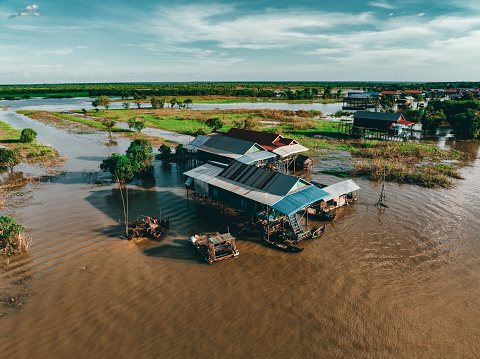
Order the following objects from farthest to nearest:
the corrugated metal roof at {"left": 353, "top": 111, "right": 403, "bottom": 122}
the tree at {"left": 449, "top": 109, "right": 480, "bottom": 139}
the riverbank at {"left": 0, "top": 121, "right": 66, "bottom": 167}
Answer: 1. the tree at {"left": 449, "top": 109, "right": 480, "bottom": 139}
2. the corrugated metal roof at {"left": 353, "top": 111, "right": 403, "bottom": 122}
3. the riverbank at {"left": 0, "top": 121, "right": 66, "bottom": 167}

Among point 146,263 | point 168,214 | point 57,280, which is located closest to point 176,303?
point 146,263

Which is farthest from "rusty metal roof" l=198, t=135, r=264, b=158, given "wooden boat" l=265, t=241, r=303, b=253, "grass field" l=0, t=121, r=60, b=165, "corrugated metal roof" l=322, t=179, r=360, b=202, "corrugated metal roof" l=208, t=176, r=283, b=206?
"grass field" l=0, t=121, r=60, b=165

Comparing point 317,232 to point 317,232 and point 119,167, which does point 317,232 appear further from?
point 119,167

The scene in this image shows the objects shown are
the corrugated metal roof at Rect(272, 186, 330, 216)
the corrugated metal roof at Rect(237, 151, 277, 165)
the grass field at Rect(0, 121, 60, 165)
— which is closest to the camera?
the corrugated metal roof at Rect(272, 186, 330, 216)

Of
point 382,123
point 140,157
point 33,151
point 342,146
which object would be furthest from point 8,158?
point 382,123

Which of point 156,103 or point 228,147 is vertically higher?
point 156,103

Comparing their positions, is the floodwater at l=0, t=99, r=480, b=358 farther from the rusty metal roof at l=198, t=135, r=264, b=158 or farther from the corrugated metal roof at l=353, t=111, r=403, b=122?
the corrugated metal roof at l=353, t=111, r=403, b=122

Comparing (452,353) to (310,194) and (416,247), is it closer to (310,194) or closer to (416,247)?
(416,247)
